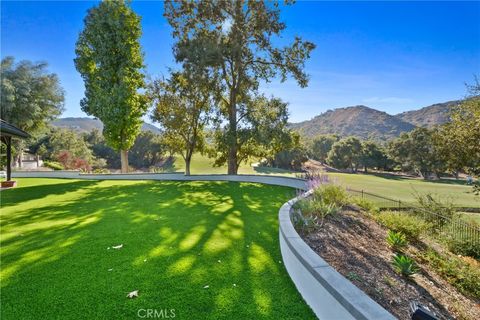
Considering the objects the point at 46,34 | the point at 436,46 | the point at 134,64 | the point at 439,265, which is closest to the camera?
the point at 439,265

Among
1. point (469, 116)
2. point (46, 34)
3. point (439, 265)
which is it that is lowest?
point (439, 265)

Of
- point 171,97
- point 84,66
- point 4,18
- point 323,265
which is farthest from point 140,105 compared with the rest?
point 323,265

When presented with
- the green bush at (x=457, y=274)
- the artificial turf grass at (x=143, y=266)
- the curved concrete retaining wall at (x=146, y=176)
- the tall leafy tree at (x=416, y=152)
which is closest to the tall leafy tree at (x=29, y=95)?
the curved concrete retaining wall at (x=146, y=176)

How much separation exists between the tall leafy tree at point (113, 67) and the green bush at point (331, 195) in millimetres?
13141

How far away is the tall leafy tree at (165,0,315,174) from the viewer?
573 inches

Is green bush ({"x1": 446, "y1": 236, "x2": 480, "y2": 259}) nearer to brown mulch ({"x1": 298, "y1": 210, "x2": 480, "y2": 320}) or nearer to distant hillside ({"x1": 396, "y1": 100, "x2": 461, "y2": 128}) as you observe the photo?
brown mulch ({"x1": 298, "y1": 210, "x2": 480, "y2": 320})

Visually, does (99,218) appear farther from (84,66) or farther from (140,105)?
(84,66)

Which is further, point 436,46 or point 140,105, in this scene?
point 140,105

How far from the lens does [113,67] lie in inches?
592

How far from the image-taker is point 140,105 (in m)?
16.1

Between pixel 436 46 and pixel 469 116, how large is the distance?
7.89 m

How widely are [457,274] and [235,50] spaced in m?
13.8

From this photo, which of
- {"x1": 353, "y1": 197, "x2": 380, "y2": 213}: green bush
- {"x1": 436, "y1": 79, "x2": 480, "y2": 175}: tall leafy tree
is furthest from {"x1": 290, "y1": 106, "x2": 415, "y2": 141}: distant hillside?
{"x1": 353, "y1": 197, "x2": 380, "y2": 213}: green bush

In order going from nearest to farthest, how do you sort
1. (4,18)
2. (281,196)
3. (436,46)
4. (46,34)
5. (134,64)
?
(4,18) < (281,196) < (46,34) < (436,46) < (134,64)
